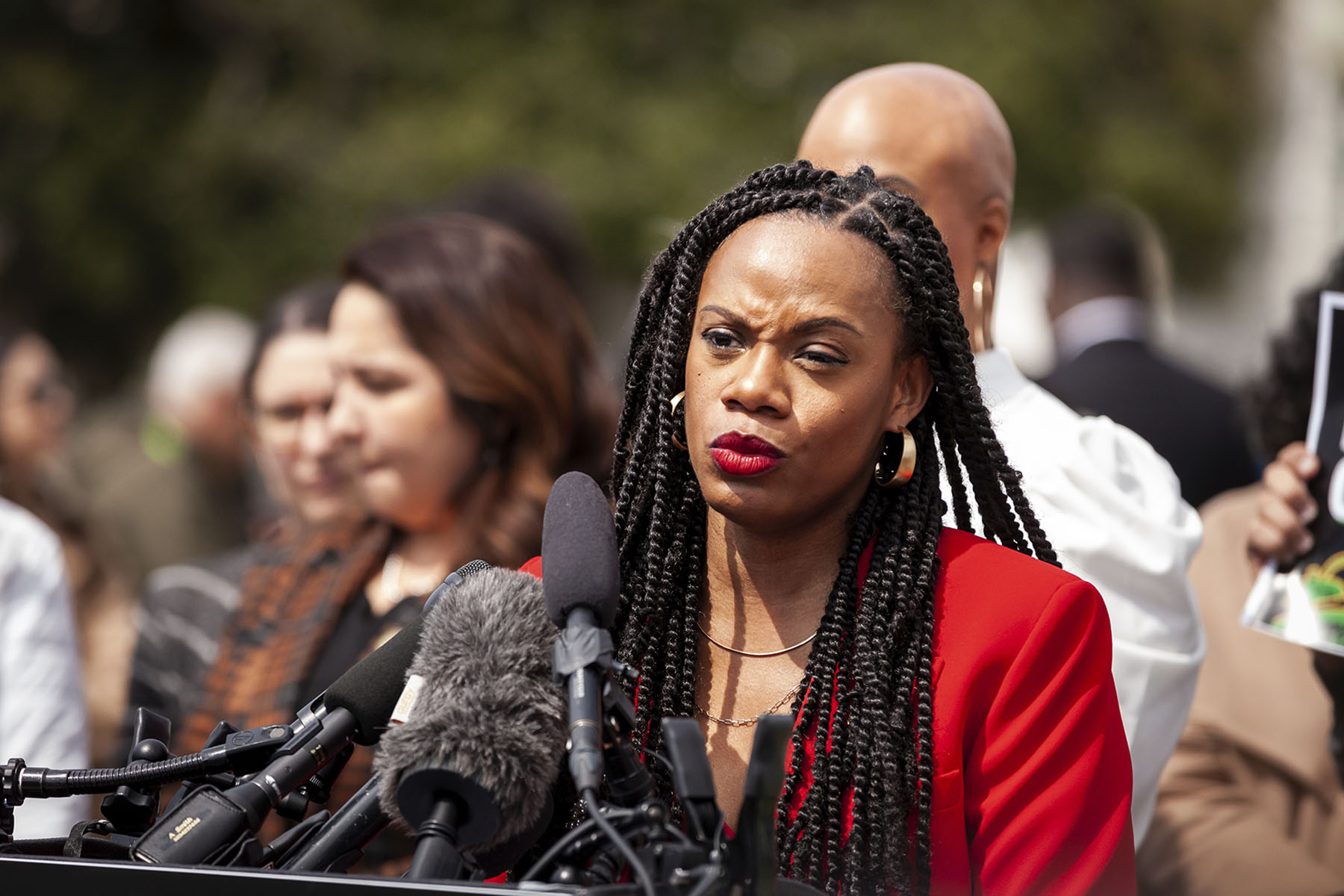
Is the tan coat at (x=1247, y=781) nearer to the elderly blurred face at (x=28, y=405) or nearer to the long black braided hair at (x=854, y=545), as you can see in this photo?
the long black braided hair at (x=854, y=545)

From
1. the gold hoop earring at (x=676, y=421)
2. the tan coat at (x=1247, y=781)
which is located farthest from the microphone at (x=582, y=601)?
the tan coat at (x=1247, y=781)

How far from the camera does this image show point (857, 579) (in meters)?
2.32

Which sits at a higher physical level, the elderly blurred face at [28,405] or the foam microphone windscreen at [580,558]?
the elderly blurred face at [28,405]

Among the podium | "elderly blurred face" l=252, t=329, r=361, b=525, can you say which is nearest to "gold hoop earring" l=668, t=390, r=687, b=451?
the podium

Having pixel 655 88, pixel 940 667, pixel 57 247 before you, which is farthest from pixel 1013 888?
pixel 57 247

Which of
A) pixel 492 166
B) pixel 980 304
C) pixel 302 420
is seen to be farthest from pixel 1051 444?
pixel 492 166

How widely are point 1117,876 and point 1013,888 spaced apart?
0.17m

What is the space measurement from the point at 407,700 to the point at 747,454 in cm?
62

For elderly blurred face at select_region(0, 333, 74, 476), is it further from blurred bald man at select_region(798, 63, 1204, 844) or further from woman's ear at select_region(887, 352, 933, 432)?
woman's ear at select_region(887, 352, 933, 432)

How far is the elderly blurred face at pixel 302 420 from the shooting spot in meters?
4.67

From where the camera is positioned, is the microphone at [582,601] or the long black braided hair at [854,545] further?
the long black braided hair at [854,545]

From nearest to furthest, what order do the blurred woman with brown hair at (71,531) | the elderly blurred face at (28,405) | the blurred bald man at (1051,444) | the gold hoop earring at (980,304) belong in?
the blurred bald man at (1051,444)
the gold hoop earring at (980,304)
the blurred woman with brown hair at (71,531)
the elderly blurred face at (28,405)

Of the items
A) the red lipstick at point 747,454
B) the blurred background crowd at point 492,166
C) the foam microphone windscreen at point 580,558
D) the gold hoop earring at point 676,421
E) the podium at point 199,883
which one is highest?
the blurred background crowd at point 492,166

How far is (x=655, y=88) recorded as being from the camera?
1557 cm
